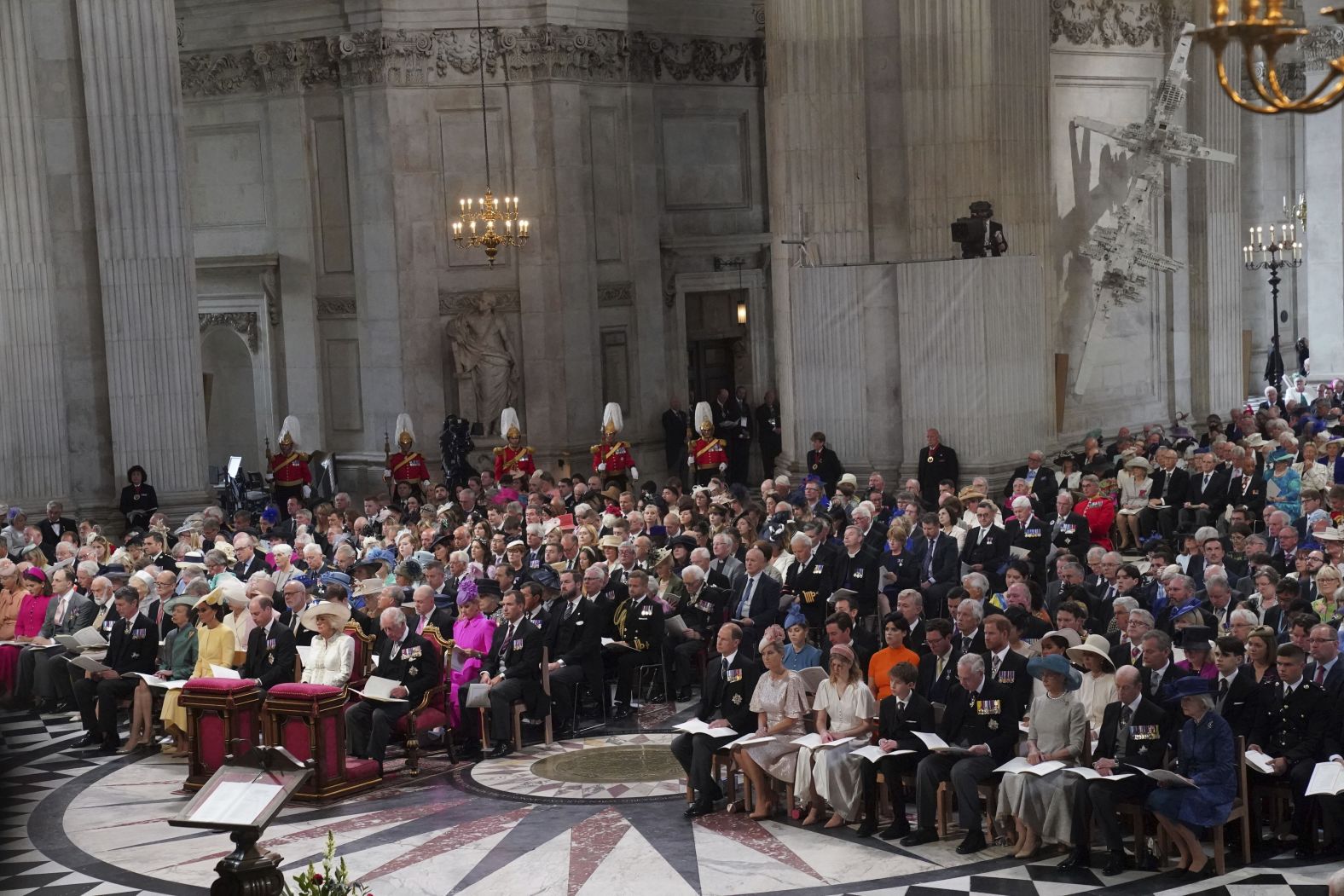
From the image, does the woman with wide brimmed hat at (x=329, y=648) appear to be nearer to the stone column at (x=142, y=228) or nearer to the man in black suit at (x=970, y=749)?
the man in black suit at (x=970, y=749)

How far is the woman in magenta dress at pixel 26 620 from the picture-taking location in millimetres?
17516

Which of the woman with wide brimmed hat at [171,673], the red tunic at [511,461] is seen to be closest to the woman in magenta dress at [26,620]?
the woman with wide brimmed hat at [171,673]

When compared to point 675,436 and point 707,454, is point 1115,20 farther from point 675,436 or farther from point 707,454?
point 675,436

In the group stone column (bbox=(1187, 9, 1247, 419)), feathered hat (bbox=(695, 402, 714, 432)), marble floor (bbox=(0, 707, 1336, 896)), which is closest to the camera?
marble floor (bbox=(0, 707, 1336, 896))

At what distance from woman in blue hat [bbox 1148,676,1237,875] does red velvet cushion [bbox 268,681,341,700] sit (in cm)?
601

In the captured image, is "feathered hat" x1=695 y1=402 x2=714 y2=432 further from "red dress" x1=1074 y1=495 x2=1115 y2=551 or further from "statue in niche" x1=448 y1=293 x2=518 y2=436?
"red dress" x1=1074 y1=495 x2=1115 y2=551

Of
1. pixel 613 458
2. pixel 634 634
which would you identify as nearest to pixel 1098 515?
pixel 634 634

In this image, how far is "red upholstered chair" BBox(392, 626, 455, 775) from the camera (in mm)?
14273

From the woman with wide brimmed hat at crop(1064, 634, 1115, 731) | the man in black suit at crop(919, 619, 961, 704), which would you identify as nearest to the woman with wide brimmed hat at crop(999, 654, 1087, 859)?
the woman with wide brimmed hat at crop(1064, 634, 1115, 731)

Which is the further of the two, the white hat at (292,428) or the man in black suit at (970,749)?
the white hat at (292,428)

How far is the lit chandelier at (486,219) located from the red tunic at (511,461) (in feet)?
8.87

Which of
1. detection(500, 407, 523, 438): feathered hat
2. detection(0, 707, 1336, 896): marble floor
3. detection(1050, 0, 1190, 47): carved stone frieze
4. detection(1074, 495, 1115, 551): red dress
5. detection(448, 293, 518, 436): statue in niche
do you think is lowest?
detection(0, 707, 1336, 896): marble floor

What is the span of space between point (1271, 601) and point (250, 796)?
766 cm

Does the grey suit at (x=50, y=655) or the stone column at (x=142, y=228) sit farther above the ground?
the stone column at (x=142, y=228)
